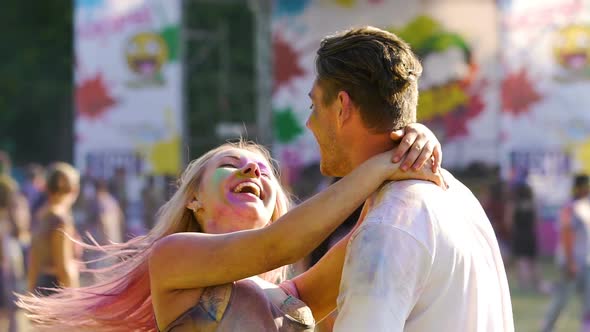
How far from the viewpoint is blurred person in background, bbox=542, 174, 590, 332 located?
907 centimetres

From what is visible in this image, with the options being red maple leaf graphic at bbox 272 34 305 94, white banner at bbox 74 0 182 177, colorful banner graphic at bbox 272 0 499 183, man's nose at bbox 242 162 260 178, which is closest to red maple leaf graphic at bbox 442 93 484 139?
colorful banner graphic at bbox 272 0 499 183

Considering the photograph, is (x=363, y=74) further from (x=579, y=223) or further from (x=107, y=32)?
(x=107, y=32)

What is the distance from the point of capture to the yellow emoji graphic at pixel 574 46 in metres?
13.1

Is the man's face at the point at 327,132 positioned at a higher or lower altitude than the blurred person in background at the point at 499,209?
higher

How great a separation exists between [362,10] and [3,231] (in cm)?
764

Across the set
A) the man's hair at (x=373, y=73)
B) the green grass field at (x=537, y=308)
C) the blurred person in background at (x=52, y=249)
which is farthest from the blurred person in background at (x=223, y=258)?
the green grass field at (x=537, y=308)

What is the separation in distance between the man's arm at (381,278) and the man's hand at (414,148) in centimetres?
27

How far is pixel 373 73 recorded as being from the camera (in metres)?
2.29

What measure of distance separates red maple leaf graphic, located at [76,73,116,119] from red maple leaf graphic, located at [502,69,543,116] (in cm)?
554

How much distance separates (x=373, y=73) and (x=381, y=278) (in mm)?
506

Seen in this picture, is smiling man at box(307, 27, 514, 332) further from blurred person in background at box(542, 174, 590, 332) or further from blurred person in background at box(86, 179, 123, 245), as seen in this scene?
blurred person in background at box(86, 179, 123, 245)

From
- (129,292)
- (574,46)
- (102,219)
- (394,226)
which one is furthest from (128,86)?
(394,226)

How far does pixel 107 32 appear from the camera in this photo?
14.0 meters

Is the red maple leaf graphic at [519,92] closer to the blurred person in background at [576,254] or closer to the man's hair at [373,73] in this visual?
the blurred person in background at [576,254]
